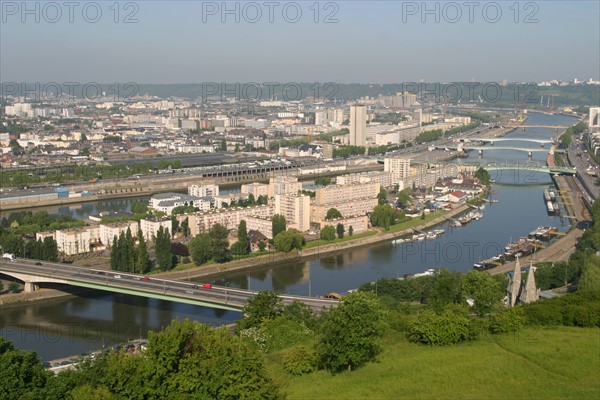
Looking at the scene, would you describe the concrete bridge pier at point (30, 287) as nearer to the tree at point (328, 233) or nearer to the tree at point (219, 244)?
the tree at point (219, 244)

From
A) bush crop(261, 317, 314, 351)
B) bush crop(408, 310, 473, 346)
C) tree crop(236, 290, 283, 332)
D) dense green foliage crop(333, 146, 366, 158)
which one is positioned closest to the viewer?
bush crop(408, 310, 473, 346)

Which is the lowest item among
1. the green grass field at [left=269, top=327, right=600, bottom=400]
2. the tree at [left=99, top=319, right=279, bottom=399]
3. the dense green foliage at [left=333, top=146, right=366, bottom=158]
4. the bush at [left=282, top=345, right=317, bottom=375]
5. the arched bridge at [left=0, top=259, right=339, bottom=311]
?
the arched bridge at [left=0, top=259, right=339, bottom=311]

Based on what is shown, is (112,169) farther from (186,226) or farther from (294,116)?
(294,116)

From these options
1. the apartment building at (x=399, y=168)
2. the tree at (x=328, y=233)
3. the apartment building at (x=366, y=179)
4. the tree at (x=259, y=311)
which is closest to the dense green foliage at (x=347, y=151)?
the apartment building at (x=399, y=168)

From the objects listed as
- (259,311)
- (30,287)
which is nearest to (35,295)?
(30,287)

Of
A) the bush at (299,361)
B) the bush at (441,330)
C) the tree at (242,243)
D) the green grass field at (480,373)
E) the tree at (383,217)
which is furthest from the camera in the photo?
the tree at (383,217)

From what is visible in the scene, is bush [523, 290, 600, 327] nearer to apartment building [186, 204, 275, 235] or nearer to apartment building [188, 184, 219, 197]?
apartment building [186, 204, 275, 235]

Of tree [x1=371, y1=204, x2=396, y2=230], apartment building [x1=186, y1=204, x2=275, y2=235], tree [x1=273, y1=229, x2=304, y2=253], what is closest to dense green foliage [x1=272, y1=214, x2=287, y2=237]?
tree [x1=273, y1=229, x2=304, y2=253]
